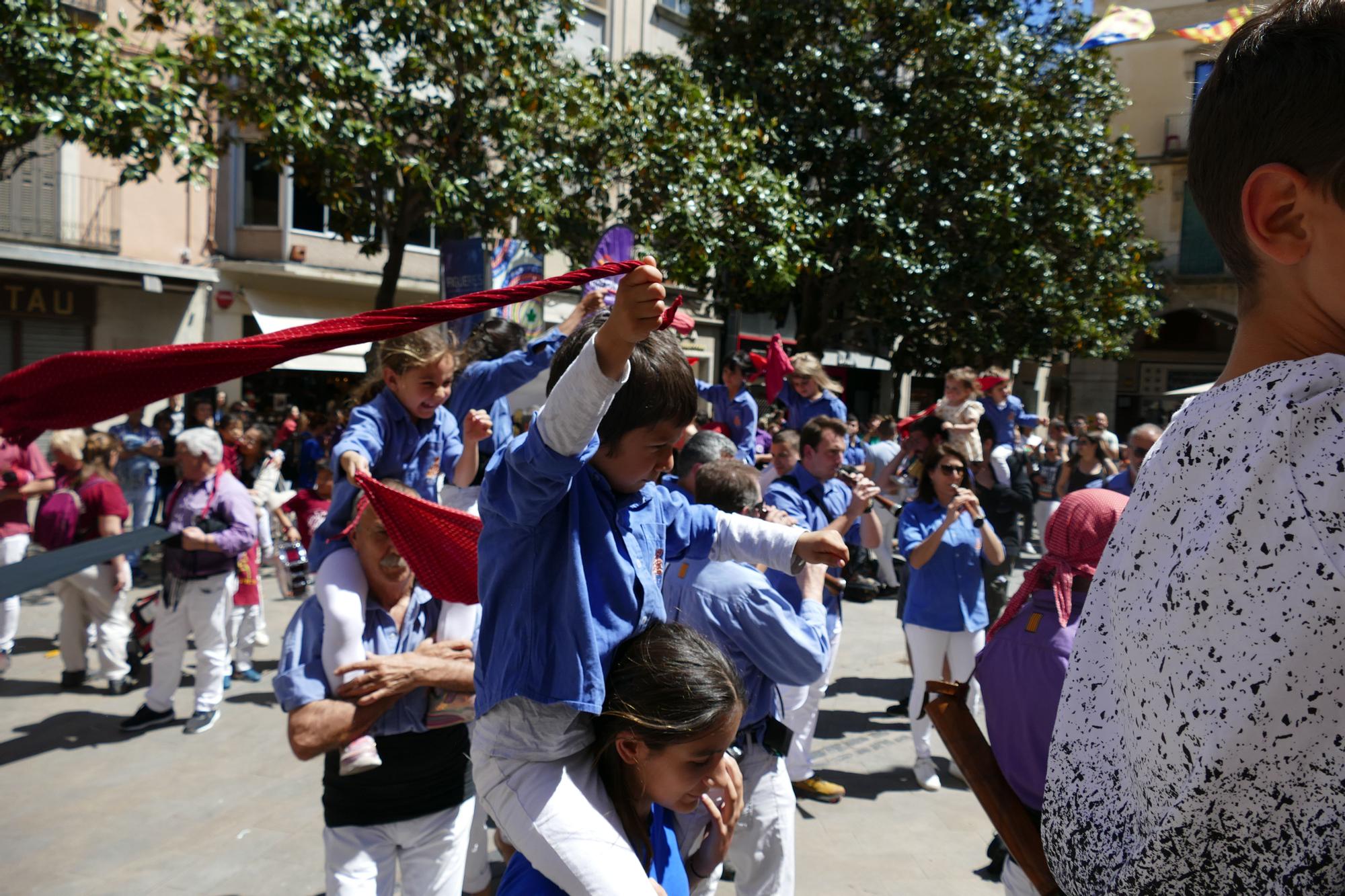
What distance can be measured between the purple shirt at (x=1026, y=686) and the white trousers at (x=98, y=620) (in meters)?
6.61

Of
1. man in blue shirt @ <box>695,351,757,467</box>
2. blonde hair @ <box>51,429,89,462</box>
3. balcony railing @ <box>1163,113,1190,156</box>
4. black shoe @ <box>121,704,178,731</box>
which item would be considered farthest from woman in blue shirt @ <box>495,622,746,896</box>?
balcony railing @ <box>1163,113,1190,156</box>

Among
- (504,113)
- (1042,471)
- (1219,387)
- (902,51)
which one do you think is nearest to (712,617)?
(1219,387)

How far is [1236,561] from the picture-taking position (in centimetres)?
84

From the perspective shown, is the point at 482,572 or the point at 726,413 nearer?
the point at 482,572

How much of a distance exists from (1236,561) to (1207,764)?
0.17 meters

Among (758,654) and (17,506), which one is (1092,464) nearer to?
(758,654)

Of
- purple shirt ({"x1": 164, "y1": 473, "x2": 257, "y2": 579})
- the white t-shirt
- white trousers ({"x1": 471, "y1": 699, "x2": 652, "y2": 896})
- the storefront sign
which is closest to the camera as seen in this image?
the white t-shirt

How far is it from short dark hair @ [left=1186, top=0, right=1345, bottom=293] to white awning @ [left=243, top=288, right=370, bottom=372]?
16.5m

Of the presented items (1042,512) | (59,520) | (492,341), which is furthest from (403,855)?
(1042,512)

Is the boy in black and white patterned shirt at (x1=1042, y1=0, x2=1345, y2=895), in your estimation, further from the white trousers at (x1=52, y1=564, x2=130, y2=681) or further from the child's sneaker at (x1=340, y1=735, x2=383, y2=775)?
the white trousers at (x1=52, y1=564, x2=130, y2=681)

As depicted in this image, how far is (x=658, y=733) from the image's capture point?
6.40 feet

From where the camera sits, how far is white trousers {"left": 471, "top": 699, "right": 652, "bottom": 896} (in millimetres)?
1799

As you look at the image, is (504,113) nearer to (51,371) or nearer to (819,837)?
(819,837)

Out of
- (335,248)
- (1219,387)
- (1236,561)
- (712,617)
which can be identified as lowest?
(712,617)
